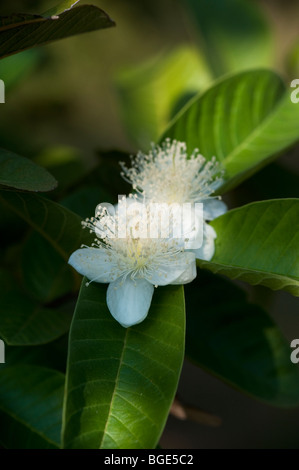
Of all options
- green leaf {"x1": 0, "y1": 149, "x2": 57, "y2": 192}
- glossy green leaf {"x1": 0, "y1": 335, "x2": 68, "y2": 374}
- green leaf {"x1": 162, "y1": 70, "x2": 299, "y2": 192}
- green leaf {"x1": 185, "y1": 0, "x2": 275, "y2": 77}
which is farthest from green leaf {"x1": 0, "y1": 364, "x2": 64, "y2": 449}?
green leaf {"x1": 185, "y1": 0, "x2": 275, "y2": 77}

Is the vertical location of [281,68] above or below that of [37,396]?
above

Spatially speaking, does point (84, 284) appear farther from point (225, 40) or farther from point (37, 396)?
point (225, 40)

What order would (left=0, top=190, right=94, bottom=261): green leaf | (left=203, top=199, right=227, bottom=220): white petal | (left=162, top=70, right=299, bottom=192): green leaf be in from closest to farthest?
(left=0, top=190, right=94, bottom=261): green leaf, (left=203, top=199, right=227, bottom=220): white petal, (left=162, top=70, right=299, bottom=192): green leaf

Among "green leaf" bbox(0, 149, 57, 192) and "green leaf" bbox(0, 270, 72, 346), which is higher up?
"green leaf" bbox(0, 149, 57, 192)

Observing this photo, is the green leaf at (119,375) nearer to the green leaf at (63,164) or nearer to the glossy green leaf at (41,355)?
the glossy green leaf at (41,355)

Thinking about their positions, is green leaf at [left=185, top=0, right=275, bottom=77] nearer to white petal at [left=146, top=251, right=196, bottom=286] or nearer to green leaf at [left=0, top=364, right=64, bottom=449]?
white petal at [left=146, top=251, right=196, bottom=286]
